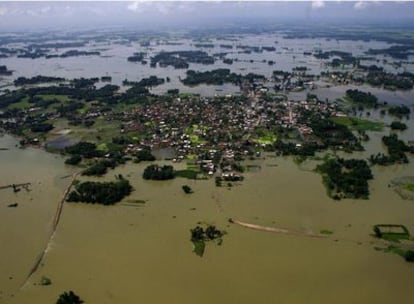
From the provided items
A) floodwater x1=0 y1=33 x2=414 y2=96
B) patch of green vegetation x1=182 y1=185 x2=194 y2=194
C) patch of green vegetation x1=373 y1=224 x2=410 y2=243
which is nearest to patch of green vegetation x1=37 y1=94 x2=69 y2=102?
floodwater x1=0 y1=33 x2=414 y2=96

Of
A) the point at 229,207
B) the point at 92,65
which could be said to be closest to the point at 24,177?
the point at 229,207

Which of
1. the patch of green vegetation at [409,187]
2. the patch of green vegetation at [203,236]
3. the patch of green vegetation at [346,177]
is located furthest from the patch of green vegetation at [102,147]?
the patch of green vegetation at [409,187]

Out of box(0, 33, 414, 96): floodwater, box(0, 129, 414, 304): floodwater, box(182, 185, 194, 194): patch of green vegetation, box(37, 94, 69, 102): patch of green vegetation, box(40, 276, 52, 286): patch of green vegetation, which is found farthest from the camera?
box(0, 33, 414, 96): floodwater

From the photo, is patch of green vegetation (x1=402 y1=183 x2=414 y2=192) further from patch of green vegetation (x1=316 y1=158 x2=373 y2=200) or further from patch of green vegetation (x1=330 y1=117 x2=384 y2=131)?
patch of green vegetation (x1=330 y1=117 x2=384 y2=131)

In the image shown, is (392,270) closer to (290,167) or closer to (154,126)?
(290,167)

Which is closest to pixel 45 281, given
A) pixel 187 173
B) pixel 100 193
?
pixel 100 193

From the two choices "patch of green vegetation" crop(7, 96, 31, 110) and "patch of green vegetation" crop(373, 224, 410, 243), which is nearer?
"patch of green vegetation" crop(373, 224, 410, 243)

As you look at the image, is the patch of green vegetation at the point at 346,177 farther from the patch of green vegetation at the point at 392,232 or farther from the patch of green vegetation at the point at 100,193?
the patch of green vegetation at the point at 100,193
